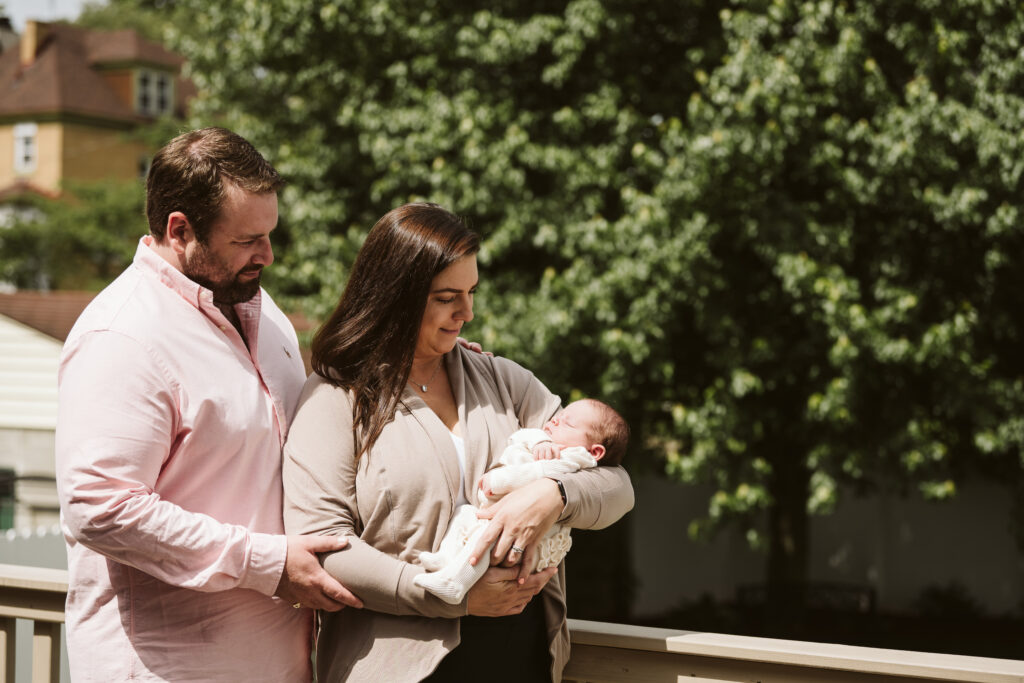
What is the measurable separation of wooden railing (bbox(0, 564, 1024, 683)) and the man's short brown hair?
108 centimetres

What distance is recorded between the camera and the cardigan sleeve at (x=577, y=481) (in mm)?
2146

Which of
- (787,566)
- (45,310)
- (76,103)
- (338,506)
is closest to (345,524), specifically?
(338,506)

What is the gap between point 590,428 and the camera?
2344mm

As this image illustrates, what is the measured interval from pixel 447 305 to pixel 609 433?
0.51 meters

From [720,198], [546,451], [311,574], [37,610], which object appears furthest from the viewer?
[720,198]

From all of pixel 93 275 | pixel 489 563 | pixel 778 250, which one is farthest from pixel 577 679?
pixel 93 275

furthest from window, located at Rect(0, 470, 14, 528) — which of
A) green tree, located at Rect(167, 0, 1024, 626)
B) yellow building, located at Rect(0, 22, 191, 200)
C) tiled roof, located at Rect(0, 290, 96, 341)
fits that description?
yellow building, located at Rect(0, 22, 191, 200)

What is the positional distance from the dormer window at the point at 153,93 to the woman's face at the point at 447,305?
34500mm

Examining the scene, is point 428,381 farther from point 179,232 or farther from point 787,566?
point 787,566

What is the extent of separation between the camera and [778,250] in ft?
27.0

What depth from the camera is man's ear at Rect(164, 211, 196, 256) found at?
6.73 feet

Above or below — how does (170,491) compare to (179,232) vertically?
below

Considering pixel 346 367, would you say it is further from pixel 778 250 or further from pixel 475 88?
pixel 475 88

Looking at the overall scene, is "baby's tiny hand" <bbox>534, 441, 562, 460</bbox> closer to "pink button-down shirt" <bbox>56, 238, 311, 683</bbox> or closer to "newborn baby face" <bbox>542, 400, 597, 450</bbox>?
"newborn baby face" <bbox>542, 400, 597, 450</bbox>
